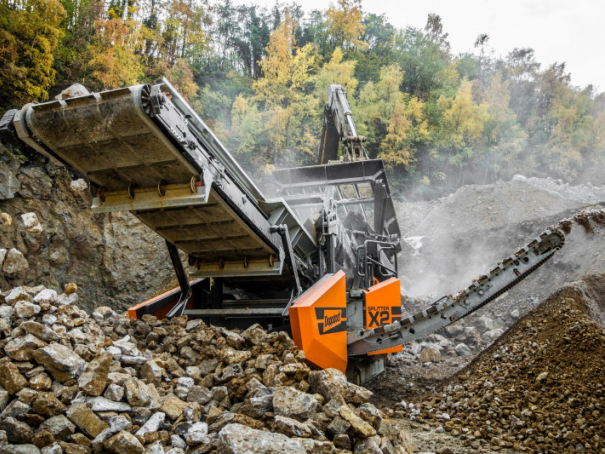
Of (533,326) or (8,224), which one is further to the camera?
(8,224)

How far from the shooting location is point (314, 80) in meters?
28.2

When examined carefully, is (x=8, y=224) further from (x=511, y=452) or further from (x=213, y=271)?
(x=511, y=452)

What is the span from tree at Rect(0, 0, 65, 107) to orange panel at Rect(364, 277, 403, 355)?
436 inches

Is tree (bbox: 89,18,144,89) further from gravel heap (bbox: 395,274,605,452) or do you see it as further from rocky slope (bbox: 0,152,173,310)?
gravel heap (bbox: 395,274,605,452)

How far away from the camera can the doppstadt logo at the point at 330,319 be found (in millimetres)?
4809

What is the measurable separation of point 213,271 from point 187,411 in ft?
7.39

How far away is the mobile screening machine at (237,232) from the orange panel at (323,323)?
1 cm

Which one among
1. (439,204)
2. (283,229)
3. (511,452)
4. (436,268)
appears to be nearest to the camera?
(511,452)

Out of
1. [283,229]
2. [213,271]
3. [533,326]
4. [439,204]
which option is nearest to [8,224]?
[213,271]

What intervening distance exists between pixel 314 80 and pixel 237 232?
25270 mm

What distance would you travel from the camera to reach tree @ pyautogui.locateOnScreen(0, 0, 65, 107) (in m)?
12.3

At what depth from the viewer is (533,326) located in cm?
556

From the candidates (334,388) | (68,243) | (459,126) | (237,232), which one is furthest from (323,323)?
(459,126)

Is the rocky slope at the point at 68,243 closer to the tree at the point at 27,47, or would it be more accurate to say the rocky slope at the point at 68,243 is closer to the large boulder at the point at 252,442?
the tree at the point at 27,47
